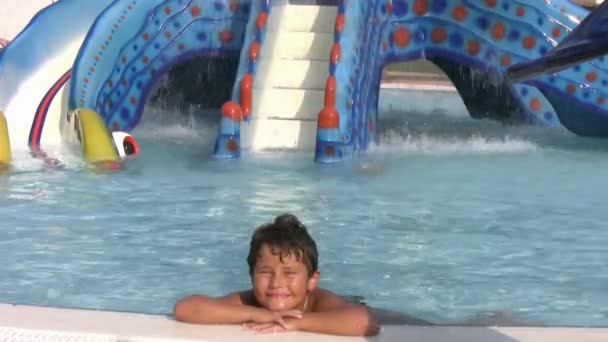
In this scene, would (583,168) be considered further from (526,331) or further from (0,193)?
(526,331)

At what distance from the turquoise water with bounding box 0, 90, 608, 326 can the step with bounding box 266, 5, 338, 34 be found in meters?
1.26

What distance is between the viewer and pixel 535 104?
29.1ft

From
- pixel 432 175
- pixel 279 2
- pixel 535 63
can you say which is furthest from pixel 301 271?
pixel 279 2

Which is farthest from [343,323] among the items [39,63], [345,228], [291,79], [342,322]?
[39,63]

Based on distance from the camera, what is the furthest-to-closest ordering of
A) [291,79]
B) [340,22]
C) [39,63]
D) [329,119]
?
1. [39,63]
2. [291,79]
3. [340,22]
4. [329,119]

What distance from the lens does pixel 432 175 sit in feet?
20.7

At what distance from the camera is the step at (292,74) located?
753 centimetres

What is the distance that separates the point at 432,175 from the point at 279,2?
2.68m

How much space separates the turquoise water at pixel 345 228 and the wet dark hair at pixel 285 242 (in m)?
0.93

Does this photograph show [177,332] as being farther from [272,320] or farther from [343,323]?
[343,323]

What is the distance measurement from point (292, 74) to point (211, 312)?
5.20 m

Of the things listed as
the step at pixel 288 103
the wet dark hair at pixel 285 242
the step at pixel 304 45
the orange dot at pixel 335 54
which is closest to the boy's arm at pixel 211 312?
the wet dark hair at pixel 285 242

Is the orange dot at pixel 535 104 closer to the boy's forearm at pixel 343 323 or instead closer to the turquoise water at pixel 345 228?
the turquoise water at pixel 345 228

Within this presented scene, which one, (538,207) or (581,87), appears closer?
(538,207)
